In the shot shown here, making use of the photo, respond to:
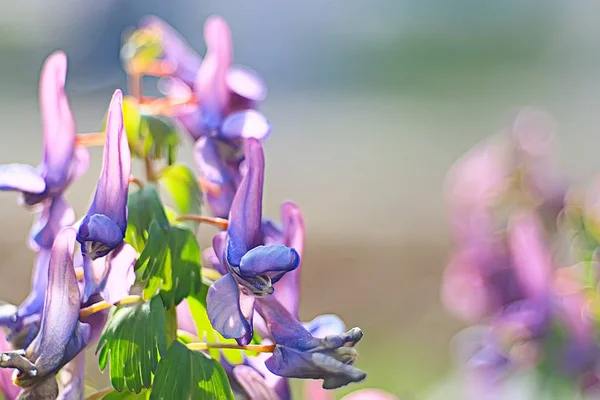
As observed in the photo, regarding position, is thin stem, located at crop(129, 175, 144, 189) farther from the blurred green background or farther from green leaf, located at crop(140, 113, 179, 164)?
the blurred green background

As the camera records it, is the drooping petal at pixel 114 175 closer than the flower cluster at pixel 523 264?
Yes

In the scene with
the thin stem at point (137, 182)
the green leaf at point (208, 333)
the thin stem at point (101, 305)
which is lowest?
the green leaf at point (208, 333)

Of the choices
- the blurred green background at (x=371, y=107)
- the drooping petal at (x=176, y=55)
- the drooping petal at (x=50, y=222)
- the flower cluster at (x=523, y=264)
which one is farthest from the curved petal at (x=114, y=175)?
the flower cluster at (x=523, y=264)

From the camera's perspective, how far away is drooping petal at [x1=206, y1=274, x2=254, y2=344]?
0.67 metres

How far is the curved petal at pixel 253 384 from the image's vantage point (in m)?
0.72

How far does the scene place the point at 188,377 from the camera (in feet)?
2.18

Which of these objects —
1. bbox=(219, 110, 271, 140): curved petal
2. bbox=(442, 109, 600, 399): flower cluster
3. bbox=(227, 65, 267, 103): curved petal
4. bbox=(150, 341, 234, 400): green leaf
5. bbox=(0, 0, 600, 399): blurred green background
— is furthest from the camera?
bbox=(0, 0, 600, 399): blurred green background

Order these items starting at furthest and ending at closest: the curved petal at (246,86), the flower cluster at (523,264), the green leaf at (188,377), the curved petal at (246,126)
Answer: the flower cluster at (523,264), the curved petal at (246,86), the curved petal at (246,126), the green leaf at (188,377)

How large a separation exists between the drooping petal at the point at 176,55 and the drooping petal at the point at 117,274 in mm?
245

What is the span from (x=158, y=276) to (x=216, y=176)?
0.42 ft

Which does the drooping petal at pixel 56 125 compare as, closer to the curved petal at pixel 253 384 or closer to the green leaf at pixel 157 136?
the green leaf at pixel 157 136

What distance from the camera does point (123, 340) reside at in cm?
68

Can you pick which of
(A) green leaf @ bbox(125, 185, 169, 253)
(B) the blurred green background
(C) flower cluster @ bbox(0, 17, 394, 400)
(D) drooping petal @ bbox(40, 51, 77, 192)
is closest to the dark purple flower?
(C) flower cluster @ bbox(0, 17, 394, 400)

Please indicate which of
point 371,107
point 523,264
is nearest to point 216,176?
point 523,264
